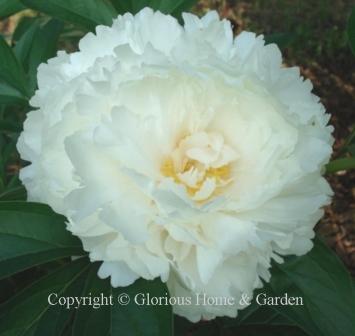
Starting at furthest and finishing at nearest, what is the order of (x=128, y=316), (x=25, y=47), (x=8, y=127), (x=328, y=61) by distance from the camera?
(x=328, y=61) → (x=25, y=47) → (x=8, y=127) → (x=128, y=316)

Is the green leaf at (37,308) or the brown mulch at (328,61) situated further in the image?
the brown mulch at (328,61)

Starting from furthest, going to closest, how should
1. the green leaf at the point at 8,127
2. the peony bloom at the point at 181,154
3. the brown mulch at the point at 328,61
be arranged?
the brown mulch at the point at 328,61 → the green leaf at the point at 8,127 → the peony bloom at the point at 181,154

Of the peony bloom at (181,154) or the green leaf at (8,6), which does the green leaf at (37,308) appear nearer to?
the peony bloom at (181,154)

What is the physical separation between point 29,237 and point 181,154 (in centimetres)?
25

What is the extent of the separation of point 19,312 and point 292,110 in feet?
1.67

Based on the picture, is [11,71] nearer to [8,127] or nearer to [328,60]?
[8,127]

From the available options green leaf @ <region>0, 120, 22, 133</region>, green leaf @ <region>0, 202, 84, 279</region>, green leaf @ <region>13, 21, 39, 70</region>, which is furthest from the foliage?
green leaf @ <region>13, 21, 39, 70</region>

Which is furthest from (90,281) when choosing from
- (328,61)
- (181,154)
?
(328,61)

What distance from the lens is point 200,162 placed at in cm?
78

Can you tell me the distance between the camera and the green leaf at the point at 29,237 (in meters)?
0.77

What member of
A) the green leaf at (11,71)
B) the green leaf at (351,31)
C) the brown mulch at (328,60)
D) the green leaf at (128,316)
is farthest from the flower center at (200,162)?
the brown mulch at (328,60)

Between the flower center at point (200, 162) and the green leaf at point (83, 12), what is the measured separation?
31 centimetres

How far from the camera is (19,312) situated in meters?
0.83

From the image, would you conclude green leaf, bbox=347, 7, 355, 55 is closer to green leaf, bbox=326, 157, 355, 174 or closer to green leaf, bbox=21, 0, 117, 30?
green leaf, bbox=326, 157, 355, 174
